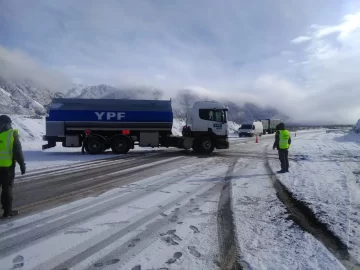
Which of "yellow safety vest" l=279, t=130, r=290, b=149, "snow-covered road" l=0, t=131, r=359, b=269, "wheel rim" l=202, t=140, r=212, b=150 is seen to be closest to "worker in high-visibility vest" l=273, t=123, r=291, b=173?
"yellow safety vest" l=279, t=130, r=290, b=149

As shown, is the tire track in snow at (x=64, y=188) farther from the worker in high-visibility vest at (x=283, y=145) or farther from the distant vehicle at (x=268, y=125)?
the distant vehicle at (x=268, y=125)

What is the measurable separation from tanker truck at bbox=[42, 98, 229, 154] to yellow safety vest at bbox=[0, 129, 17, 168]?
11.0 m

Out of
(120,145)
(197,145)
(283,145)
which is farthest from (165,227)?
(197,145)

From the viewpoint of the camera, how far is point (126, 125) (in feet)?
53.4

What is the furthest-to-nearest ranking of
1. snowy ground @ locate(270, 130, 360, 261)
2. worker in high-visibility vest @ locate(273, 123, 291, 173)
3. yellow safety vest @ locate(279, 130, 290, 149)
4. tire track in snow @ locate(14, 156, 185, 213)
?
yellow safety vest @ locate(279, 130, 290, 149), worker in high-visibility vest @ locate(273, 123, 291, 173), tire track in snow @ locate(14, 156, 185, 213), snowy ground @ locate(270, 130, 360, 261)

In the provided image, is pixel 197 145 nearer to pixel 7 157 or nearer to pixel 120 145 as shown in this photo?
pixel 120 145

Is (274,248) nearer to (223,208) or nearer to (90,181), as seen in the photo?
(223,208)

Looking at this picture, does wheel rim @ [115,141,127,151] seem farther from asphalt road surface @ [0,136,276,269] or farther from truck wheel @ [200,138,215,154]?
asphalt road surface @ [0,136,276,269]

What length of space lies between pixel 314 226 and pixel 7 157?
541 centimetres

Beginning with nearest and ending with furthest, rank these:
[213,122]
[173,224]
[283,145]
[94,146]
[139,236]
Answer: [139,236] → [173,224] → [283,145] → [94,146] → [213,122]

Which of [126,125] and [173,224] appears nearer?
[173,224]

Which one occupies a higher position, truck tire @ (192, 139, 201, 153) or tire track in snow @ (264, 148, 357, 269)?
truck tire @ (192, 139, 201, 153)

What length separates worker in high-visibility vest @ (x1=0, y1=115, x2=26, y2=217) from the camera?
498 centimetres

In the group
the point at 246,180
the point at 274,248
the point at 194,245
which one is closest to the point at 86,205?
the point at 194,245
